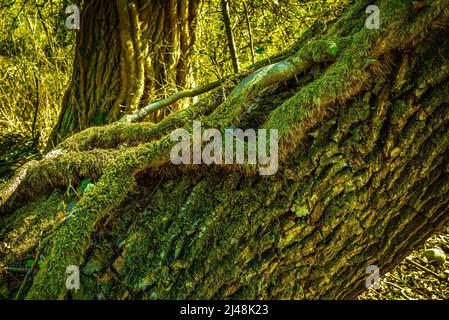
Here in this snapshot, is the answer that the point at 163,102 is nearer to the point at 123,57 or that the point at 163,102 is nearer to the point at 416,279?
the point at 123,57

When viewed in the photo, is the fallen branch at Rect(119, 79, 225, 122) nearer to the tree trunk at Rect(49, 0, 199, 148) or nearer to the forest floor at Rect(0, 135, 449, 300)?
the tree trunk at Rect(49, 0, 199, 148)

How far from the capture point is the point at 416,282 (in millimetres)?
3570

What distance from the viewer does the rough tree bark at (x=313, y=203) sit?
1.74 meters

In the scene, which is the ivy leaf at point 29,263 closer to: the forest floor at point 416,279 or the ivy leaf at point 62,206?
the ivy leaf at point 62,206

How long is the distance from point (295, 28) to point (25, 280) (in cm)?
451

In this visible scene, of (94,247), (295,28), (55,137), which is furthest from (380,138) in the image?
(295,28)

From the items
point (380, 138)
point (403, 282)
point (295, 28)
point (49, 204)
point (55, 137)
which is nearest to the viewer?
point (380, 138)

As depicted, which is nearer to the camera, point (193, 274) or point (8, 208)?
point (193, 274)

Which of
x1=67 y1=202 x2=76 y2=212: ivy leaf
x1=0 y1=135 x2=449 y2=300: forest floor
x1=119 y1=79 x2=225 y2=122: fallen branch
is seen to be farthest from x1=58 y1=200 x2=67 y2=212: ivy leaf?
x1=0 y1=135 x2=449 y2=300: forest floor

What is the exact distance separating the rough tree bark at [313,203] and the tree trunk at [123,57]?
216 cm

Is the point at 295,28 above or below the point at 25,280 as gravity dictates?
above

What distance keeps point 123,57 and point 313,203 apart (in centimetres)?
273

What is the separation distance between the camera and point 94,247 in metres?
1.91

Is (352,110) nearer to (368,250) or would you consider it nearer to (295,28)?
(368,250)
